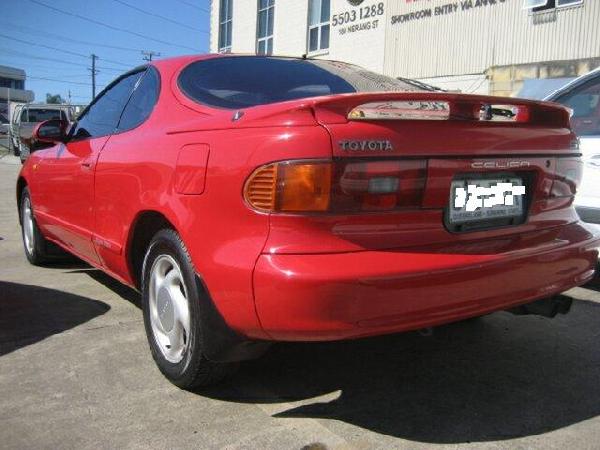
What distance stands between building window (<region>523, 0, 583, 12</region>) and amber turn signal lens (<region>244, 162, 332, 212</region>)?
1354cm

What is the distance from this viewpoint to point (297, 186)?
7.17 feet

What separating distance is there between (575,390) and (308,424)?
127cm

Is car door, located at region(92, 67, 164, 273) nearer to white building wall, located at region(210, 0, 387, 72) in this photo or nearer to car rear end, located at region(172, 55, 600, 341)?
car rear end, located at region(172, 55, 600, 341)

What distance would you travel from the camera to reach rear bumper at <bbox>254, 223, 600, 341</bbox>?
2.12 meters

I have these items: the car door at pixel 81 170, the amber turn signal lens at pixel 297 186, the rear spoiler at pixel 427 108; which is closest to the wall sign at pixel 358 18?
the car door at pixel 81 170

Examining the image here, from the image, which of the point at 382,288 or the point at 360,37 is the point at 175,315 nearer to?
the point at 382,288

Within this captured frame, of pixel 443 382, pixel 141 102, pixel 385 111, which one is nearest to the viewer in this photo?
pixel 385 111

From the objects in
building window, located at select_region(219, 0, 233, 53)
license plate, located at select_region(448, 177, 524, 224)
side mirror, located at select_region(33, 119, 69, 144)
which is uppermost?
building window, located at select_region(219, 0, 233, 53)

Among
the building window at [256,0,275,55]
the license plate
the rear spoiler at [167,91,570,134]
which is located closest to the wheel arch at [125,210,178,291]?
→ the rear spoiler at [167,91,570,134]

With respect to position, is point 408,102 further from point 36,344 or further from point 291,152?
point 36,344

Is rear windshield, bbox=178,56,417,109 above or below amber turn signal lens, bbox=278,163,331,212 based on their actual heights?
above

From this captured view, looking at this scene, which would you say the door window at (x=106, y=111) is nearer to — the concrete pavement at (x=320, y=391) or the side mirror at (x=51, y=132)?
the side mirror at (x=51, y=132)

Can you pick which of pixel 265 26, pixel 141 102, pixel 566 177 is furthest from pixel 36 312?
pixel 265 26

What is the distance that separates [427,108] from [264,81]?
949 millimetres
